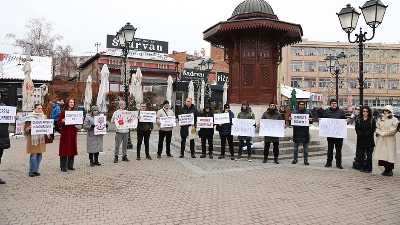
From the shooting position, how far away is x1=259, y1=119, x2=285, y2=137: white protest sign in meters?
9.64

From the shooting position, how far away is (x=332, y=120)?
9250mm

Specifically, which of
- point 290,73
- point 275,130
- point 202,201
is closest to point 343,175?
point 275,130

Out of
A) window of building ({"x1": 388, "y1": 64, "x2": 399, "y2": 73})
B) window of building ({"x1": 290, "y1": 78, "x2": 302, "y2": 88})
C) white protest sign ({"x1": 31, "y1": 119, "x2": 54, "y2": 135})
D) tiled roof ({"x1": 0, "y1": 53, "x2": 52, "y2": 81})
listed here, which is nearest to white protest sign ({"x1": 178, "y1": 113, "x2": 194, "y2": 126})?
white protest sign ({"x1": 31, "y1": 119, "x2": 54, "y2": 135})

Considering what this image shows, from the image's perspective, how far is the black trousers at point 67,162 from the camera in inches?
338

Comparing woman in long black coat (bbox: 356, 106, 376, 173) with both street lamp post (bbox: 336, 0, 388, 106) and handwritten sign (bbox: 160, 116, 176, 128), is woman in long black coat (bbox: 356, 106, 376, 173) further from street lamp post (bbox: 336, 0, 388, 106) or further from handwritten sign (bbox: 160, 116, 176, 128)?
handwritten sign (bbox: 160, 116, 176, 128)

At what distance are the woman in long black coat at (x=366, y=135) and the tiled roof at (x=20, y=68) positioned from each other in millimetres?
32983

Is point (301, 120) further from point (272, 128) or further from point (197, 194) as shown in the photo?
point (197, 194)

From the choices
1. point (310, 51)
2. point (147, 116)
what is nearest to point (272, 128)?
point (147, 116)

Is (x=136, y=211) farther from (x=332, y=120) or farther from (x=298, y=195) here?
(x=332, y=120)

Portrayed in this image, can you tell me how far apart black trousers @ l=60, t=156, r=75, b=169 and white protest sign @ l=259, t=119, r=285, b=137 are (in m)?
5.80

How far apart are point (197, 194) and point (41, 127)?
4659 mm

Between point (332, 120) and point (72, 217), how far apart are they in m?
7.65

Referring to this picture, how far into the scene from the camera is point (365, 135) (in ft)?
28.0

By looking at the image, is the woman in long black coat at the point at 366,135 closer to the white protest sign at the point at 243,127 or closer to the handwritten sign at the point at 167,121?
the white protest sign at the point at 243,127
